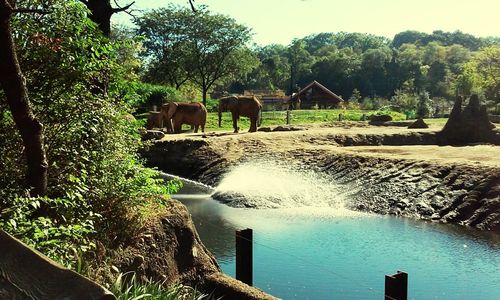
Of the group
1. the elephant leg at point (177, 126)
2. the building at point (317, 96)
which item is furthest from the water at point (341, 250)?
the building at point (317, 96)

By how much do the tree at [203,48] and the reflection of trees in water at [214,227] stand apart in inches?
1349

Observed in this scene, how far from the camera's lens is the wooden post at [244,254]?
7355mm

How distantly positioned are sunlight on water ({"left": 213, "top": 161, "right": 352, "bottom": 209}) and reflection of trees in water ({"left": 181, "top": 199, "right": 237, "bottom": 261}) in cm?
66

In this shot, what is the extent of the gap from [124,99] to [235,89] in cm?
8597

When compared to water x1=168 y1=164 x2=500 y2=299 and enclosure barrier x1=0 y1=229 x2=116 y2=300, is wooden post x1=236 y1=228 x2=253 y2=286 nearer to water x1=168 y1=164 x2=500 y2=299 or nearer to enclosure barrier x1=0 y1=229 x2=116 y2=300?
water x1=168 y1=164 x2=500 y2=299

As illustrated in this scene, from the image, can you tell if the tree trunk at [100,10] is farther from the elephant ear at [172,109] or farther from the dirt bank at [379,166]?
the elephant ear at [172,109]

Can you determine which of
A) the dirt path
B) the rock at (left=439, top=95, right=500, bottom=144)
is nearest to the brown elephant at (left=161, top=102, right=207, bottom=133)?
the dirt path

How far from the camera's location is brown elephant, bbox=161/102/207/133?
2675 centimetres

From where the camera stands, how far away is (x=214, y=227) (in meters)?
12.8

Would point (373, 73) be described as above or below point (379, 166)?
above

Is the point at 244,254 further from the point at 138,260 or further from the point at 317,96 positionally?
the point at 317,96

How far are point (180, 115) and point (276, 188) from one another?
37.5 ft

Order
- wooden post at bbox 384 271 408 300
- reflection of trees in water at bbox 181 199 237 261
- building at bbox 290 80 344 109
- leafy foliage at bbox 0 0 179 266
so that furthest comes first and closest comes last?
building at bbox 290 80 344 109 < reflection of trees in water at bbox 181 199 237 261 < wooden post at bbox 384 271 408 300 < leafy foliage at bbox 0 0 179 266

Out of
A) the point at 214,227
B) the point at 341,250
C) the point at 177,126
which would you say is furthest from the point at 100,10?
the point at 177,126
